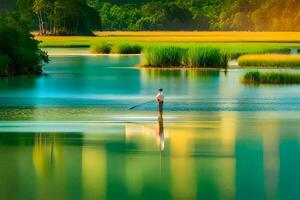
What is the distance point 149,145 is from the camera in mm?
19969

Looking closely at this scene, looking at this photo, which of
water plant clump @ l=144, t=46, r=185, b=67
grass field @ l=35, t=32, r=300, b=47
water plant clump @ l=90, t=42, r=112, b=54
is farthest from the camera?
grass field @ l=35, t=32, r=300, b=47

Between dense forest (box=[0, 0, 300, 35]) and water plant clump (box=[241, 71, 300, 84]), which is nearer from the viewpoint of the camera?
water plant clump (box=[241, 71, 300, 84])

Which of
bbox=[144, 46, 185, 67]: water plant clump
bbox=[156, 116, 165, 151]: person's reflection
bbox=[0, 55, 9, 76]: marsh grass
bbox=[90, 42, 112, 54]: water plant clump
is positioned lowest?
bbox=[90, 42, 112, 54]: water plant clump

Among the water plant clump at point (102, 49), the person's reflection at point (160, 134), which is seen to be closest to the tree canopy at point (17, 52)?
the person's reflection at point (160, 134)

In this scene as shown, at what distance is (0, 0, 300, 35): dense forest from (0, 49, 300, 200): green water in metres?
100

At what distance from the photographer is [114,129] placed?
75.4ft

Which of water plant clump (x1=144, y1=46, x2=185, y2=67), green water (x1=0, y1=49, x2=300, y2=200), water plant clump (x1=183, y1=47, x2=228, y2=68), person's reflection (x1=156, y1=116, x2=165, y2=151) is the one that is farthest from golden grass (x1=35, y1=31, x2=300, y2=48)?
person's reflection (x1=156, y1=116, x2=165, y2=151)

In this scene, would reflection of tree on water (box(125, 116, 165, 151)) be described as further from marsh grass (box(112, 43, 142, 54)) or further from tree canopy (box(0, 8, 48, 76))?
marsh grass (box(112, 43, 142, 54))

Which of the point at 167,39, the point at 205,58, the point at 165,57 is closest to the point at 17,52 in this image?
the point at 165,57

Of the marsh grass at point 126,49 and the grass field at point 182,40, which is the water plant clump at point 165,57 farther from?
the grass field at point 182,40

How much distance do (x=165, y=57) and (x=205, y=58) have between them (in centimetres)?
223

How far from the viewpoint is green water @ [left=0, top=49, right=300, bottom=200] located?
1505 centimetres

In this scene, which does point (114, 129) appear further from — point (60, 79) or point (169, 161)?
point (60, 79)

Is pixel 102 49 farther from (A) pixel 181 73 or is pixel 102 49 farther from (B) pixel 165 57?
(A) pixel 181 73
